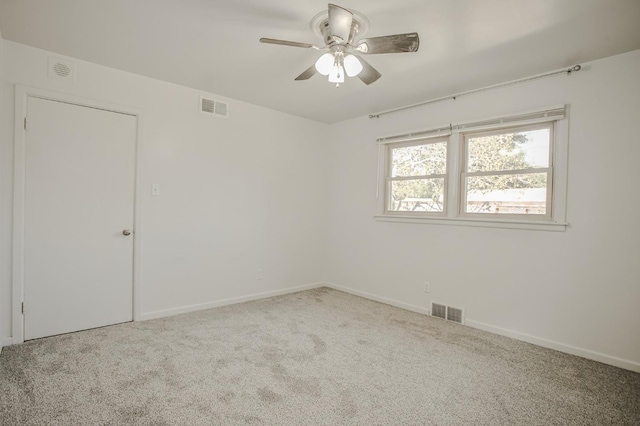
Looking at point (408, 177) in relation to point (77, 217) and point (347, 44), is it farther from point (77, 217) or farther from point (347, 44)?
point (77, 217)

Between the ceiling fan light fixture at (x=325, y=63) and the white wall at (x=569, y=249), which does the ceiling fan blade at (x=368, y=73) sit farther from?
the white wall at (x=569, y=249)

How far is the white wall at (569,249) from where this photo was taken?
8.43ft

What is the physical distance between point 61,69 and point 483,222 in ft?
13.9

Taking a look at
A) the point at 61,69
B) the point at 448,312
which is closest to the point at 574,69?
the point at 448,312

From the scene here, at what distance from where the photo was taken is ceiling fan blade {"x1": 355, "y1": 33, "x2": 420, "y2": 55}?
1.94m

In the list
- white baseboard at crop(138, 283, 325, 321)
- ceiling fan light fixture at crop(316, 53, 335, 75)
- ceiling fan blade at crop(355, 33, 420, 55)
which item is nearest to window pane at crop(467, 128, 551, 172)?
ceiling fan blade at crop(355, 33, 420, 55)

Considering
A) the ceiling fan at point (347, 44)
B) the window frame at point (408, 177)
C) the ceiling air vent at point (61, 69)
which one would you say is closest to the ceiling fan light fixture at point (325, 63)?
the ceiling fan at point (347, 44)

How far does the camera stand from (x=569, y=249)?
282 cm

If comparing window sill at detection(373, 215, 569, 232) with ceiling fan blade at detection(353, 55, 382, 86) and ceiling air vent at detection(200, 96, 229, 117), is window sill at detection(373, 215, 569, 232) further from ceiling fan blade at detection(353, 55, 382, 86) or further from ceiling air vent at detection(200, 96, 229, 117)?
ceiling air vent at detection(200, 96, 229, 117)

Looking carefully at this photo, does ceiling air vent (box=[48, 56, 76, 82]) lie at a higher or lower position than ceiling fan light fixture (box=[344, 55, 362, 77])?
higher

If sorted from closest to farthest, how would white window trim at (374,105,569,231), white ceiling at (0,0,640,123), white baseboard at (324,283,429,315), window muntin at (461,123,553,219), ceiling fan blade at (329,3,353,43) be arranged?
1. ceiling fan blade at (329,3,353,43)
2. white ceiling at (0,0,640,123)
3. white window trim at (374,105,569,231)
4. window muntin at (461,123,553,219)
5. white baseboard at (324,283,429,315)

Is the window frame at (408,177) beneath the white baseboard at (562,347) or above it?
above

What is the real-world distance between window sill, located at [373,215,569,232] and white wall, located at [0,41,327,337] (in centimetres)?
134

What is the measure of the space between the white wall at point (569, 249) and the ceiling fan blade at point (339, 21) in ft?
6.78
